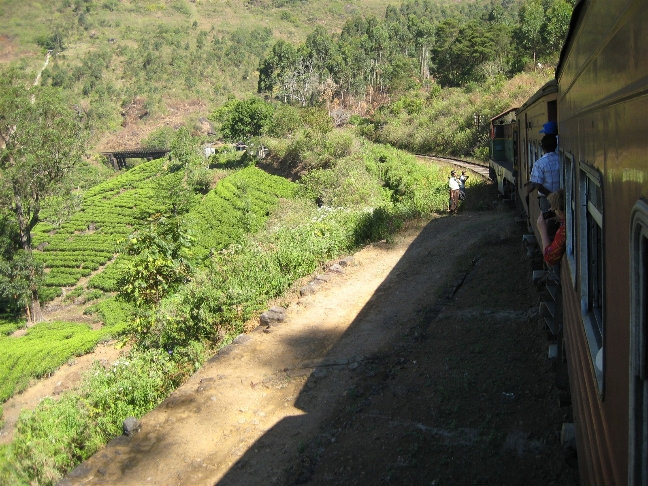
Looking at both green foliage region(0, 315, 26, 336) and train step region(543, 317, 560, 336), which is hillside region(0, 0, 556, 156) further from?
train step region(543, 317, 560, 336)

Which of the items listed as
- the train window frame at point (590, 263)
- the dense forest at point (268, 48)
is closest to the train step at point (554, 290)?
the train window frame at point (590, 263)

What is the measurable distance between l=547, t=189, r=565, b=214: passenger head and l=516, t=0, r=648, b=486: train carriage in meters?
A: 0.82

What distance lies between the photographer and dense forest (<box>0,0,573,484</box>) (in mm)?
9422

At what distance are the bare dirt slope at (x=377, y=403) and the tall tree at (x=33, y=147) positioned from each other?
79.6 ft

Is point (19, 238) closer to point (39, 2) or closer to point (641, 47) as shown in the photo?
point (641, 47)

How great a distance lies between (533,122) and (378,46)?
6612 cm

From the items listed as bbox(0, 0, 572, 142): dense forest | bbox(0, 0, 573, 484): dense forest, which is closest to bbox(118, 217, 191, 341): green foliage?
bbox(0, 0, 573, 484): dense forest

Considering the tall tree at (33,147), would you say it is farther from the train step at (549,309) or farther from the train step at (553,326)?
the train step at (553,326)

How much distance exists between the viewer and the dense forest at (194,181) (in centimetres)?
942

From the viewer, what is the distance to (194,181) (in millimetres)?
46969

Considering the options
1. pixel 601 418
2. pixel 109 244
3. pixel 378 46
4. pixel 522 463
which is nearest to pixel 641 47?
pixel 601 418

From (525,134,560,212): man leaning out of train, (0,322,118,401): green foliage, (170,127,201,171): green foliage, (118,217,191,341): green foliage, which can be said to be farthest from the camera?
(170,127,201,171): green foliage

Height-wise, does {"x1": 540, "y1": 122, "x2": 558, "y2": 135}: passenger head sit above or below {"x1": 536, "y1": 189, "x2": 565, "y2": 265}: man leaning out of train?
above

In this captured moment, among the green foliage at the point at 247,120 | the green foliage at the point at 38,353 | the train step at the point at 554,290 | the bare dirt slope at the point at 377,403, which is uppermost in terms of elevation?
the green foliage at the point at 247,120
